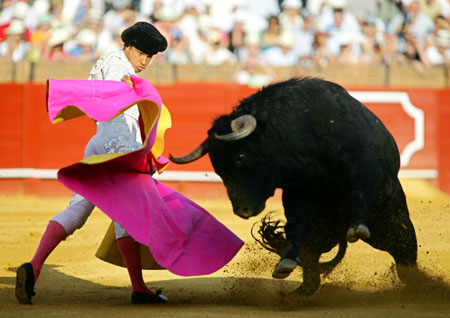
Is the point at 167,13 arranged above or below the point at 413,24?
below

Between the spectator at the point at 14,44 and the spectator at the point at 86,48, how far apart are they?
0.54 meters

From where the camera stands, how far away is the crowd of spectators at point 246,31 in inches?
309

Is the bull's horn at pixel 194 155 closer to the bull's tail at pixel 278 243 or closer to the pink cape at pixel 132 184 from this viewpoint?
the pink cape at pixel 132 184

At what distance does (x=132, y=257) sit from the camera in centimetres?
329

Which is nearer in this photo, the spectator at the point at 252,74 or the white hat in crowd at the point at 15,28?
the spectator at the point at 252,74

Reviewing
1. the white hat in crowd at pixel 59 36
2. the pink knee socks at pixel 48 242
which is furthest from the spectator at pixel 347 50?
the pink knee socks at pixel 48 242

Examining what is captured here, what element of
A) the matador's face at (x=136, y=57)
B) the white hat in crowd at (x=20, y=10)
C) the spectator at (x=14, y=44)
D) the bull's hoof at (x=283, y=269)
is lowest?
the spectator at (x=14, y=44)

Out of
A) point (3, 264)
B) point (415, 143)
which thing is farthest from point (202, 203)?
point (3, 264)

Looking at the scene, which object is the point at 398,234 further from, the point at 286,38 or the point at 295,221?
the point at 286,38

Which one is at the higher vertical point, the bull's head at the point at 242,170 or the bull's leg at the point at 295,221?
the bull's head at the point at 242,170

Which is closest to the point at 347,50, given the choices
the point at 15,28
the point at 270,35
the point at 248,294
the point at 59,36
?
the point at 270,35

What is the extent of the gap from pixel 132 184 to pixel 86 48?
4.88 meters

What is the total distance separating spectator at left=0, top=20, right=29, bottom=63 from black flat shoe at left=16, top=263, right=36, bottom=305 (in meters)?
5.24

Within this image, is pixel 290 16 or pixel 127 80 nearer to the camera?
pixel 127 80
